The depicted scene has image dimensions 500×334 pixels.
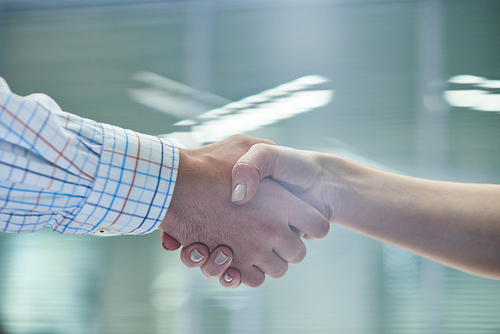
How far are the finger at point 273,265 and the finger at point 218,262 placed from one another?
128 mm

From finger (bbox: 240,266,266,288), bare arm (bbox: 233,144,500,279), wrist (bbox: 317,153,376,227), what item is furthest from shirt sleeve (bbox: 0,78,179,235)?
wrist (bbox: 317,153,376,227)

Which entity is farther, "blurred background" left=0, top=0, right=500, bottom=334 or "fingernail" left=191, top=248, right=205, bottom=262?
"blurred background" left=0, top=0, right=500, bottom=334

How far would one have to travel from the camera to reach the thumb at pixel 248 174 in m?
0.77

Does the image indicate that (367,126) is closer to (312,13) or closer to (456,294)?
(312,13)

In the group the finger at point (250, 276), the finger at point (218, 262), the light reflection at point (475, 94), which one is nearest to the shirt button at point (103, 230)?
the finger at point (218, 262)

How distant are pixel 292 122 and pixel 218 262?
122cm

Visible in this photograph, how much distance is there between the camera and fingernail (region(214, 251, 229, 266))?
2.65 feet

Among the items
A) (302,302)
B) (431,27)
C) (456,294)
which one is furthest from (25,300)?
(431,27)

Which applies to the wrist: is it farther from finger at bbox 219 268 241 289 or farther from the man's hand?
finger at bbox 219 268 241 289

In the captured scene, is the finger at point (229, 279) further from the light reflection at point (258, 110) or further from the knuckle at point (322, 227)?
the light reflection at point (258, 110)

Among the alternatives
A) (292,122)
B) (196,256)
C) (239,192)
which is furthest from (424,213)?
(292,122)

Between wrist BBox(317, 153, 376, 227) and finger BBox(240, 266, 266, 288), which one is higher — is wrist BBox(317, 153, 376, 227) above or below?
above

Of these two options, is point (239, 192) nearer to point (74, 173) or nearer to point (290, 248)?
point (290, 248)

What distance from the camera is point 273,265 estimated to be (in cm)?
90
